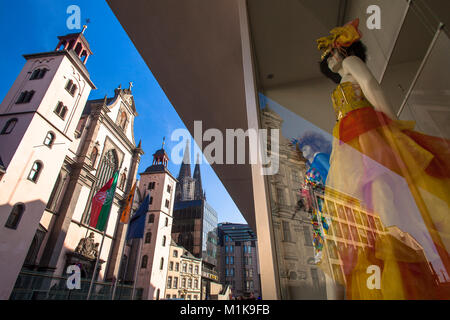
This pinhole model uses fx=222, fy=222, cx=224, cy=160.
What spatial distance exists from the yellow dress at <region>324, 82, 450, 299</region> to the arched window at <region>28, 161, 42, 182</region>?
1256cm

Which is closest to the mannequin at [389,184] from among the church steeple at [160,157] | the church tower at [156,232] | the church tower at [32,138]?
the church tower at [32,138]

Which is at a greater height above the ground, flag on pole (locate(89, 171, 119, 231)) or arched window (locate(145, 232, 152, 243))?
arched window (locate(145, 232, 152, 243))

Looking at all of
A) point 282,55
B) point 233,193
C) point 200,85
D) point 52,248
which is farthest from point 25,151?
point 282,55

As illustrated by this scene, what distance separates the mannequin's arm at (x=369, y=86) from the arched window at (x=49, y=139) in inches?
520

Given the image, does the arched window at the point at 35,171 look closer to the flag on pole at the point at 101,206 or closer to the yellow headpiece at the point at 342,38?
the flag on pole at the point at 101,206

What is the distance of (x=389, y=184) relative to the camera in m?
0.74

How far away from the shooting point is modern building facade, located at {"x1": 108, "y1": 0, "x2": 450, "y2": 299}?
84 cm

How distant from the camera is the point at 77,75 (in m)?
13.3

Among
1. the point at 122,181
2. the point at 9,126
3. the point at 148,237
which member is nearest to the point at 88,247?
the point at 122,181

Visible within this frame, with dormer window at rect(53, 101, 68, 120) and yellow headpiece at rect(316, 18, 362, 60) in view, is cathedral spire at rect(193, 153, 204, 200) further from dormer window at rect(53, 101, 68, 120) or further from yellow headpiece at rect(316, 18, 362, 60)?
yellow headpiece at rect(316, 18, 362, 60)

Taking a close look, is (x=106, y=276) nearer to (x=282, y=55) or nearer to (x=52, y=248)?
(x=52, y=248)

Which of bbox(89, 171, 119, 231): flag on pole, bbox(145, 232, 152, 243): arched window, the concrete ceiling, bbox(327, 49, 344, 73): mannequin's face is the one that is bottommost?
bbox(327, 49, 344, 73): mannequin's face

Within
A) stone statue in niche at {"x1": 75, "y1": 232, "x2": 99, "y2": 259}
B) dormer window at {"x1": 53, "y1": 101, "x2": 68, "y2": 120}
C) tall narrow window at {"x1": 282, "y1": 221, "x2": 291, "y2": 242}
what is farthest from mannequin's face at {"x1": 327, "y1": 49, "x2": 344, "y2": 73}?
stone statue in niche at {"x1": 75, "y1": 232, "x2": 99, "y2": 259}

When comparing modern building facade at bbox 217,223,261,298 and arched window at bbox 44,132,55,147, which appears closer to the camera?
arched window at bbox 44,132,55,147
